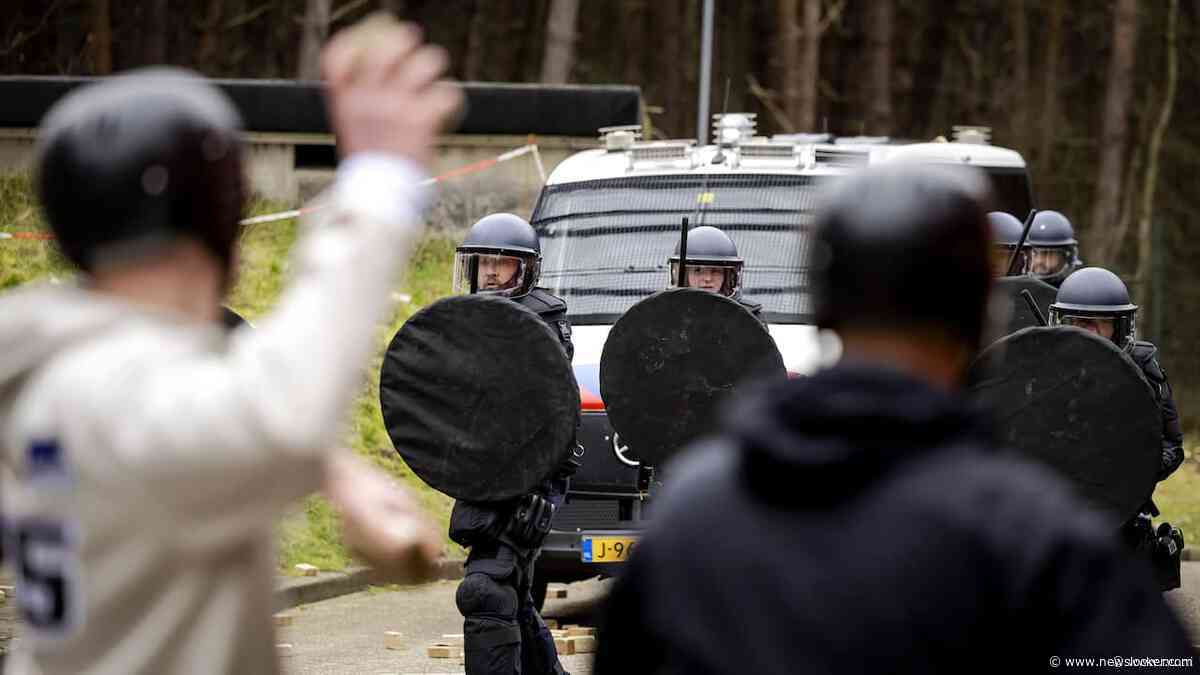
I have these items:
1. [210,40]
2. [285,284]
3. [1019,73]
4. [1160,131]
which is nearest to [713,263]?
[285,284]

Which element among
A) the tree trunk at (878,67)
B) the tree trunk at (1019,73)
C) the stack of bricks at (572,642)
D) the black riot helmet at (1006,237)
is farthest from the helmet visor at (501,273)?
the tree trunk at (1019,73)

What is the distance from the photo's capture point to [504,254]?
8352mm

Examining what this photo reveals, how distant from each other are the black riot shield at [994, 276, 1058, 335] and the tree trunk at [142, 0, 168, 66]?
18991 millimetres

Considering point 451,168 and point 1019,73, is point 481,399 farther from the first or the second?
point 1019,73

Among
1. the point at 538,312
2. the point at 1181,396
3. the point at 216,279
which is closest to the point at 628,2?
the point at 1181,396

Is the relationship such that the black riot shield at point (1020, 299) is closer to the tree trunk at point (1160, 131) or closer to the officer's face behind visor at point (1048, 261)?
the officer's face behind visor at point (1048, 261)

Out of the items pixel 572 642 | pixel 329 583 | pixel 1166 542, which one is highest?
pixel 1166 542

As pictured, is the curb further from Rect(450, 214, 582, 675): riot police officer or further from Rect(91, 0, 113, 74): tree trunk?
Rect(91, 0, 113, 74): tree trunk

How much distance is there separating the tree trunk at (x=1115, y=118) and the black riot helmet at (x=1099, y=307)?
15661 millimetres

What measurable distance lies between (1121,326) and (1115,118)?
16.8 m

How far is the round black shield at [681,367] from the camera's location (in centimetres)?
754

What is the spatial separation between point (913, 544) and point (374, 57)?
0.75 meters

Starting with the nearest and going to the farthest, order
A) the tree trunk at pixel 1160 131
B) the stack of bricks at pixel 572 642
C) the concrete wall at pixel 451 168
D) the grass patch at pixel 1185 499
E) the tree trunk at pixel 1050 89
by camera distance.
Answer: the stack of bricks at pixel 572 642, the grass patch at pixel 1185 499, the concrete wall at pixel 451 168, the tree trunk at pixel 1160 131, the tree trunk at pixel 1050 89

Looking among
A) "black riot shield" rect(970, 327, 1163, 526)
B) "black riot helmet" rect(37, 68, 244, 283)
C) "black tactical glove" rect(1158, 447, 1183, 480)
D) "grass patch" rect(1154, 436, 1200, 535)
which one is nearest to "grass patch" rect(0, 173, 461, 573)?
"grass patch" rect(1154, 436, 1200, 535)
